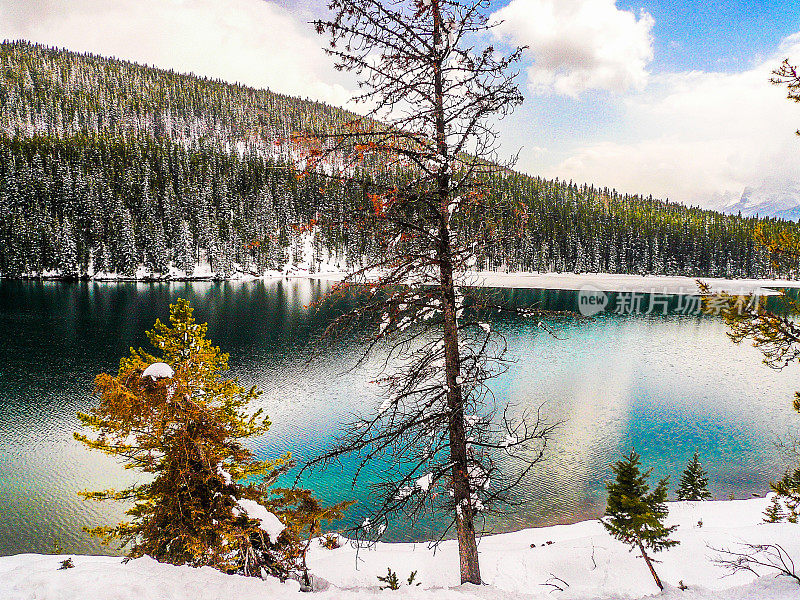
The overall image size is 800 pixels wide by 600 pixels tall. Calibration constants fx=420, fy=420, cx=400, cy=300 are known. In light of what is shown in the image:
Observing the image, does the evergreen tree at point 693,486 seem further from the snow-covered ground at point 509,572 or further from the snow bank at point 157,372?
the snow bank at point 157,372

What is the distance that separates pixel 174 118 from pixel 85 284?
14218 centimetres

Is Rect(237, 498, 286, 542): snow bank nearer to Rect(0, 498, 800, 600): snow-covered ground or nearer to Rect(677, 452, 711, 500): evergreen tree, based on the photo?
Rect(0, 498, 800, 600): snow-covered ground

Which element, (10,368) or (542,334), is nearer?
(10,368)

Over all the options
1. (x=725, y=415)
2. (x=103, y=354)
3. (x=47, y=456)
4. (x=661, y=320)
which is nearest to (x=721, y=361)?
(x=725, y=415)

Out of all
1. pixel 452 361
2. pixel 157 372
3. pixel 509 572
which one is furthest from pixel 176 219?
pixel 452 361

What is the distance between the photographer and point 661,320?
6109cm

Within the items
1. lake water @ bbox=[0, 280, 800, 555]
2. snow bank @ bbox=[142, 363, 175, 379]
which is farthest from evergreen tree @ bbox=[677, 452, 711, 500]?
snow bank @ bbox=[142, 363, 175, 379]

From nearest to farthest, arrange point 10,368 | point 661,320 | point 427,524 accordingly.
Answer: point 427,524
point 10,368
point 661,320

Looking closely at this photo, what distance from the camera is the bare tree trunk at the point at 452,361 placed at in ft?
21.5

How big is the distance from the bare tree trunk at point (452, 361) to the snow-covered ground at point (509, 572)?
0.73 metres

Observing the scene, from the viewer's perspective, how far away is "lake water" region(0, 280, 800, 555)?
17875 millimetres

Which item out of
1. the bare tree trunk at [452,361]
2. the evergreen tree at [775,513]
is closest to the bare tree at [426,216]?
the bare tree trunk at [452,361]

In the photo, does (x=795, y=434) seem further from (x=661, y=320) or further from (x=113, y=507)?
(x=661, y=320)

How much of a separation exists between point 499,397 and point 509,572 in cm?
1728
